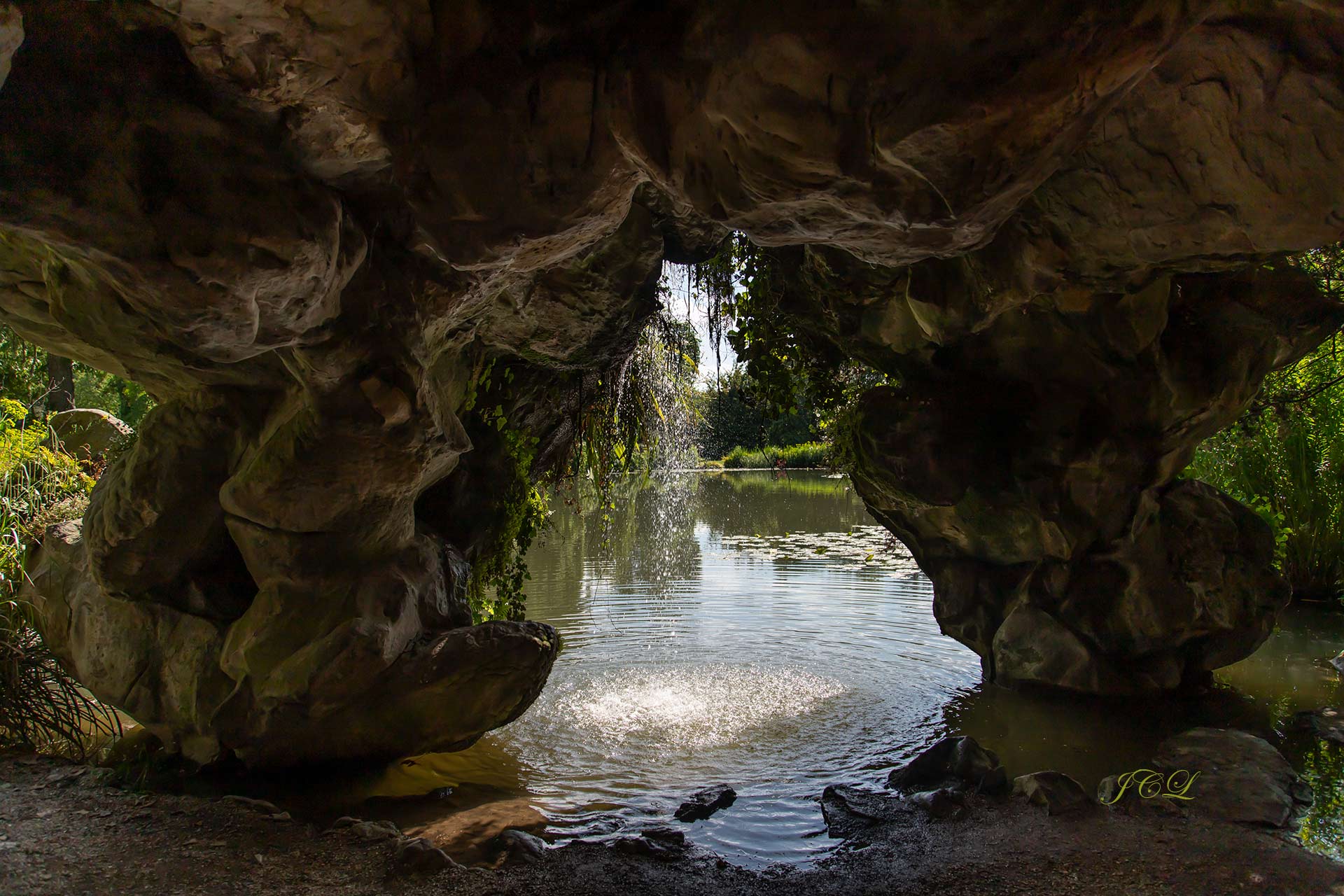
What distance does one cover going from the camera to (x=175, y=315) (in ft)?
9.84

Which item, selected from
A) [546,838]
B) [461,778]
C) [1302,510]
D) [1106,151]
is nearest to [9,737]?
[461,778]

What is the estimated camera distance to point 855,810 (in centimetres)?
449

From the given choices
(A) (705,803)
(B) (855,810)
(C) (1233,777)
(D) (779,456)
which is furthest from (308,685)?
(D) (779,456)

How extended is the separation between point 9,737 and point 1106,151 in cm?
686

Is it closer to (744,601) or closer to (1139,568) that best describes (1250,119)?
(1139,568)

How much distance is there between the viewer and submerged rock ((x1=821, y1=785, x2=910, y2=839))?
14.2ft

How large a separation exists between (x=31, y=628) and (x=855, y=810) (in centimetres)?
542

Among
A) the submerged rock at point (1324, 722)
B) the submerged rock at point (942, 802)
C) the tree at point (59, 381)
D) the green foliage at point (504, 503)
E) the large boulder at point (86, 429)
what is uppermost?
the tree at point (59, 381)

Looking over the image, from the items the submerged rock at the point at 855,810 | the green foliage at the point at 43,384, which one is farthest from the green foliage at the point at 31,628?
the submerged rock at the point at 855,810

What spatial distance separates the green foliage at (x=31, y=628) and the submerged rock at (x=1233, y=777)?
6.55 metres
